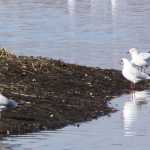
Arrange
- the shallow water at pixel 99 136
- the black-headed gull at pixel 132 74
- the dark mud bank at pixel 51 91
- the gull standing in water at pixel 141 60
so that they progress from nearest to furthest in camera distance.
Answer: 1. the shallow water at pixel 99 136
2. the dark mud bank at pixel 51 91
3. the black-headed gull at pixel 132 74
4. the gull standing in water at pixel 141 60

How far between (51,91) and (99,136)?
328cm

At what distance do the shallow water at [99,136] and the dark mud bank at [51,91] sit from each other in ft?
1.06

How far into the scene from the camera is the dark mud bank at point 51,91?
14.1 m

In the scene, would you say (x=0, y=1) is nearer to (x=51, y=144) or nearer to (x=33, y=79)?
(x=33, y=79)

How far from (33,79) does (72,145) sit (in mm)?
4621

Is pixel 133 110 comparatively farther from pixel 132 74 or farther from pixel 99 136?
pixel 132 74

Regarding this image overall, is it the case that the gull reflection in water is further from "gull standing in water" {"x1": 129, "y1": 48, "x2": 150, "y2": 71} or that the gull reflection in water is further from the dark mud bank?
"gull standing in water" {"x1": 129, "y1": 48, "x2": 150, "y2": 71}

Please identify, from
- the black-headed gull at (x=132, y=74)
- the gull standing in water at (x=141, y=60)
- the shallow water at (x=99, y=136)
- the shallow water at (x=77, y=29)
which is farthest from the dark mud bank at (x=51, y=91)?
the shallow water at (x=77, y=29)

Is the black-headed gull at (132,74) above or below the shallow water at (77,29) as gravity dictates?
below

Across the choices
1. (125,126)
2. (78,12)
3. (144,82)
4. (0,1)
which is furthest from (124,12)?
(125,126)

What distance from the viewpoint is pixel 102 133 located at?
1366cm

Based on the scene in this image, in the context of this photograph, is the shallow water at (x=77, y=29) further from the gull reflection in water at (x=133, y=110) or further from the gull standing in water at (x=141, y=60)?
the gull reflection in water at (x=133, y=110)

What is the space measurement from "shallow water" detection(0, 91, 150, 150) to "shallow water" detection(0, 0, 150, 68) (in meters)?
7.59

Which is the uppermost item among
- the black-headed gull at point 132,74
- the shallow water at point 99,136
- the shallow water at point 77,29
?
the shallow water at point 77,29
